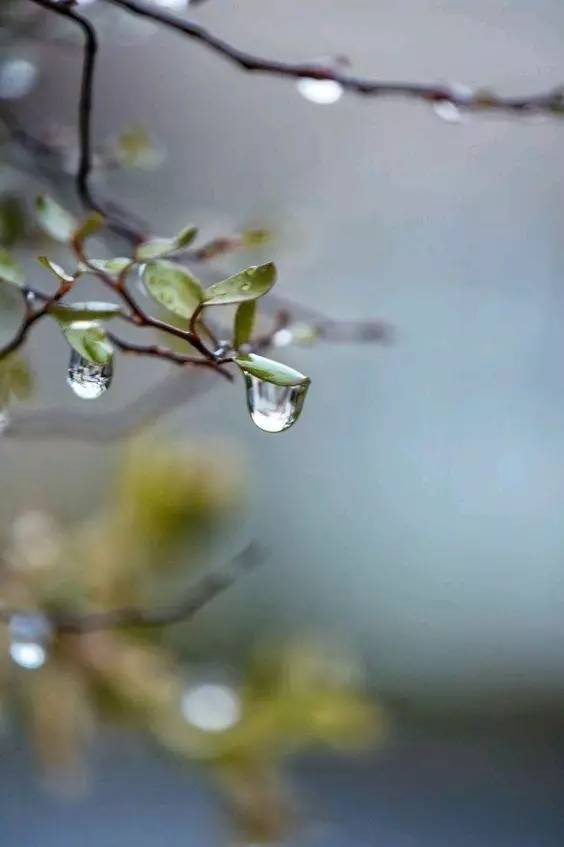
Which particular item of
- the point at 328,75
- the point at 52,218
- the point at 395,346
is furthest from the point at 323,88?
the point at 395,346

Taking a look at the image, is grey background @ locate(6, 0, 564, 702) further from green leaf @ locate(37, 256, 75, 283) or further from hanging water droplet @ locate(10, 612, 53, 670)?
green leaf @ locate(37, 256, 75, 283)

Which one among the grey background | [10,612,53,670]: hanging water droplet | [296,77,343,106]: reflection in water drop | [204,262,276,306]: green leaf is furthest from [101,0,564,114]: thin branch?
the grey background

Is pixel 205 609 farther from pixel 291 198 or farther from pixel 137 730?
pixel 137 730

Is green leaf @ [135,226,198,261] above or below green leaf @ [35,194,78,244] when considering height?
below

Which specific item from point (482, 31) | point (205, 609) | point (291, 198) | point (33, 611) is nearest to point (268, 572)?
point (205, 609)

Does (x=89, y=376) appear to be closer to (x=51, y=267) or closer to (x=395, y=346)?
(x=51, y=267)

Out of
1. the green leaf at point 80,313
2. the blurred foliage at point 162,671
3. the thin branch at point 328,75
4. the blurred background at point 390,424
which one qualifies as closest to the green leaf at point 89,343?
the green leaf at point 80,313
